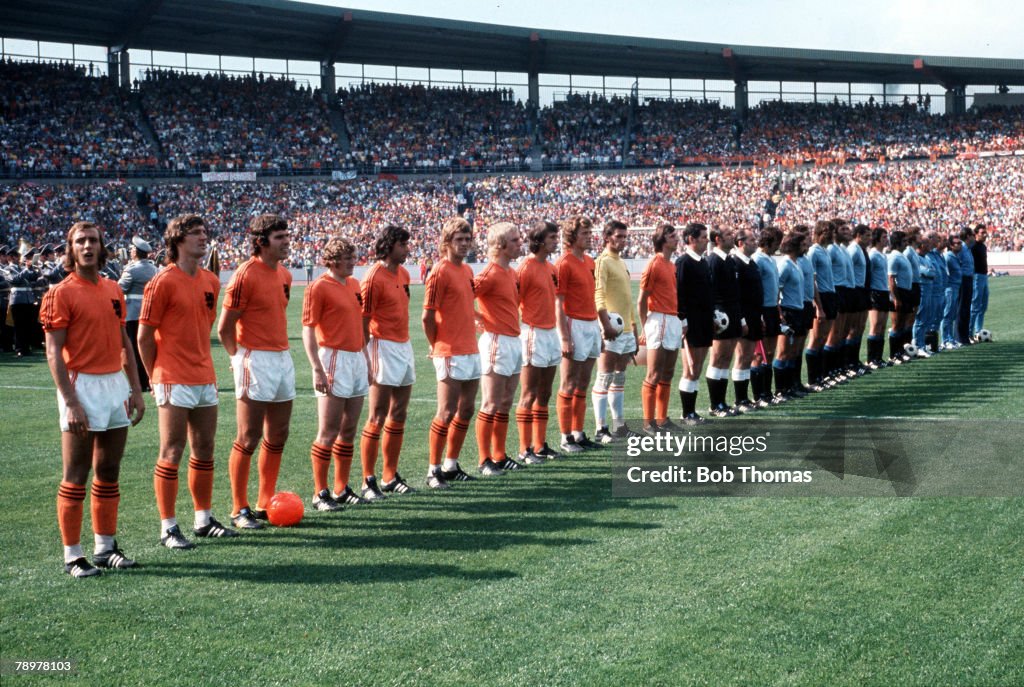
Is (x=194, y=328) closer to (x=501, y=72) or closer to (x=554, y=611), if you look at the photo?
(x=554, y=611)

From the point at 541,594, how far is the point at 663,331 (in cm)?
538

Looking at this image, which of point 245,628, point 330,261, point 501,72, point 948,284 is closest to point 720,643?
point 245,628

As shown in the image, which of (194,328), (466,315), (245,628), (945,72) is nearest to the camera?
(245,628)

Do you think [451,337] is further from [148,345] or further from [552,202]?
[552,202]

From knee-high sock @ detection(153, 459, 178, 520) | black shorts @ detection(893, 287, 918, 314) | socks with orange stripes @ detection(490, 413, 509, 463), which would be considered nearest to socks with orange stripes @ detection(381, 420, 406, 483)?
socks with orange stripes @ detection(490, 413, 509, 463)

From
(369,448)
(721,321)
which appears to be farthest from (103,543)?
(721,321)

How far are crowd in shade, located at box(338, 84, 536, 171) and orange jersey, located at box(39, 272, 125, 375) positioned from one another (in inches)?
1887

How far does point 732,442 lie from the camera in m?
9.66

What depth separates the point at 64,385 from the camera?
5887 millimetres

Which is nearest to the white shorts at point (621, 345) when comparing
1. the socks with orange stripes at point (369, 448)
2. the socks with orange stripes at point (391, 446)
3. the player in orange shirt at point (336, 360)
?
the socks with orange stripes at point (391, 446)

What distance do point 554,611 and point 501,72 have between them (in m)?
55.8

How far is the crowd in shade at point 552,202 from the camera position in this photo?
1750 inches
